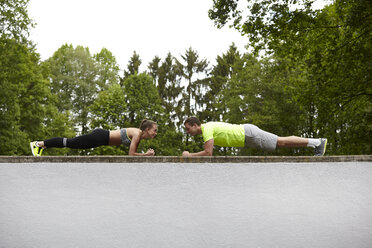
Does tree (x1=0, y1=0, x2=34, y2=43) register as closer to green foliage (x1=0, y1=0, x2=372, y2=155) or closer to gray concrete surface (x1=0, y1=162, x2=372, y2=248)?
green foliage (x1=0, y1=0, x2=372, y2=155)

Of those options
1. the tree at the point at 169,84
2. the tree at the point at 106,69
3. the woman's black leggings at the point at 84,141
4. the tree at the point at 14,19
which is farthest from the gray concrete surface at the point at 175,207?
the tree at the point at 106,69

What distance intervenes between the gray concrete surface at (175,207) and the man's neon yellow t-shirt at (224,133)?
974mm

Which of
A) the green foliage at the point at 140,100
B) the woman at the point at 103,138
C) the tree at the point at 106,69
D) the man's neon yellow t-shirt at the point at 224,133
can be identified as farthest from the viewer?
the tree at the point at 106,69

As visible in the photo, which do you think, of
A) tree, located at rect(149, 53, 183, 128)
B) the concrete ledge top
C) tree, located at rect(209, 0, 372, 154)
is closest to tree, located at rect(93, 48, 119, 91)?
tree, located at rect(149, 53, 183, 128)

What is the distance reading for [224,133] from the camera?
504 cm

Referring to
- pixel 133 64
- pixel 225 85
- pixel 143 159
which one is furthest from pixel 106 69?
pixel 143 159

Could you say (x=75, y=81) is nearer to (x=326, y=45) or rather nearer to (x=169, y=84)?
(x=169, y=84)

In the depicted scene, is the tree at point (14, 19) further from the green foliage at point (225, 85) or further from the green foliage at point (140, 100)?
the green foliage at point (140, 100)

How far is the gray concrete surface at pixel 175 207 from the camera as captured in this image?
3723 millimetres

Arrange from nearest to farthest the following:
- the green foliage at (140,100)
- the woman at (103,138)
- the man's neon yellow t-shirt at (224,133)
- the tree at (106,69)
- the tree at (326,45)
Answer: the man's neon yellow t-shirt at (224,133) → the woman at (103,138) → the tree at (326,45) → the green foliage at (140,100) → the tree at (106,69)

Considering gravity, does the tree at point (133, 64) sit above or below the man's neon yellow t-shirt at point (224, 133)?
above

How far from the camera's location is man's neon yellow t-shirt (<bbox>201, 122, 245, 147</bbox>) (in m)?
4.98

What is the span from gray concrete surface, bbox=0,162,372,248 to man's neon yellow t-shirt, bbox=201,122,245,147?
0.97 meters

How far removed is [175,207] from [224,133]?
1.52m
